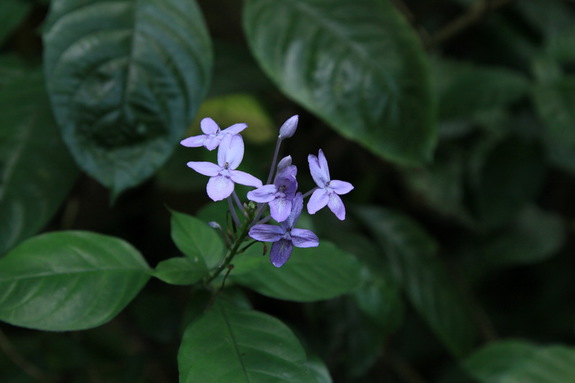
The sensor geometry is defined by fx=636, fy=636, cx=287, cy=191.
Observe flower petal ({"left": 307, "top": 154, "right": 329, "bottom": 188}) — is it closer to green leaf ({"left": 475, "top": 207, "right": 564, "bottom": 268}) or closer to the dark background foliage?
the dark background foliage

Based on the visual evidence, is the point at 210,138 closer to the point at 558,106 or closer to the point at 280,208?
the point at 280,208

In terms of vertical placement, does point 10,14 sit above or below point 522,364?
above

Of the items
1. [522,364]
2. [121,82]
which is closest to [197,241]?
[121,82]

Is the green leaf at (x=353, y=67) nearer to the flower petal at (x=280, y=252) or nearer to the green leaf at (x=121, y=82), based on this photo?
the green leaf at (x=121, y=82)

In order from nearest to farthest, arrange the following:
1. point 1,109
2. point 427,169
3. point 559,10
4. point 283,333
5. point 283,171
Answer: point 283,171 < point 283,333 < point 1,109 < point 427,169 < point 559,10

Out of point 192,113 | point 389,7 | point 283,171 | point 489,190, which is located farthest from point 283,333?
point 489,190

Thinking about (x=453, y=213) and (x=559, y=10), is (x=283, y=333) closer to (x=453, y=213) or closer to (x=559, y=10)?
(x=453, y=213)
